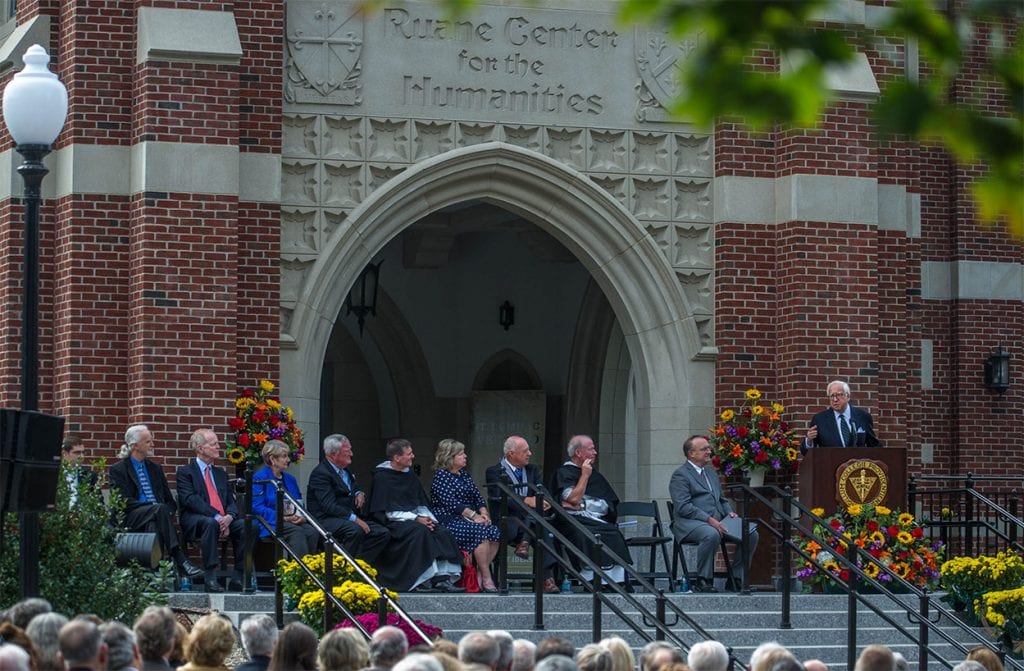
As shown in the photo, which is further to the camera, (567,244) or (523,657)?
(567,244)

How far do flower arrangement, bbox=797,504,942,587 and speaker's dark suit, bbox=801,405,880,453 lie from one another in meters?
0.65

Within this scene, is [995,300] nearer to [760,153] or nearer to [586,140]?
[760,153]

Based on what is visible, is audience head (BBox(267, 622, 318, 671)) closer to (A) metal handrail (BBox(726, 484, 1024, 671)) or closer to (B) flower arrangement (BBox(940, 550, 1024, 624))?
(A) metal handrail (BBox(726, 484, 1024, 671))

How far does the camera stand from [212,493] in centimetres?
1406

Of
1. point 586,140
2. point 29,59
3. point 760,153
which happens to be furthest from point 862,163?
point 29,59

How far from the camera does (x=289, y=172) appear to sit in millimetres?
15969

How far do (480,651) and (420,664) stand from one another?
5.15 feet

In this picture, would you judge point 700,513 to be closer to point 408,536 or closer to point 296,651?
point 408,536

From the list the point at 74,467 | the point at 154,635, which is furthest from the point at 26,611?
the point at 74,467

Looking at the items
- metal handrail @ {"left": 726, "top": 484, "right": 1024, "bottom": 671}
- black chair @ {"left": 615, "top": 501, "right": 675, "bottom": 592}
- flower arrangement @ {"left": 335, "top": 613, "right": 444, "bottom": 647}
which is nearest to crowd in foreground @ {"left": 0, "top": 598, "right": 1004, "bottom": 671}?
flower arrangement @ {"left": 335, "top": 613, "right": 444, "bottom": 647}

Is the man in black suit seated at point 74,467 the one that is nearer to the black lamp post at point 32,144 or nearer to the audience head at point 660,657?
the black lamp post at point 32,144

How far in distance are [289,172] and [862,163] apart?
16.6ft

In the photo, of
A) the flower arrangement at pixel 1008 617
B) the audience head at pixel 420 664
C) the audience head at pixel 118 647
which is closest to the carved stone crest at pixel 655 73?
the flower arrangement at pixel 1008 617

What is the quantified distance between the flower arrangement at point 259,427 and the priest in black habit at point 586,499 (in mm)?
2146
